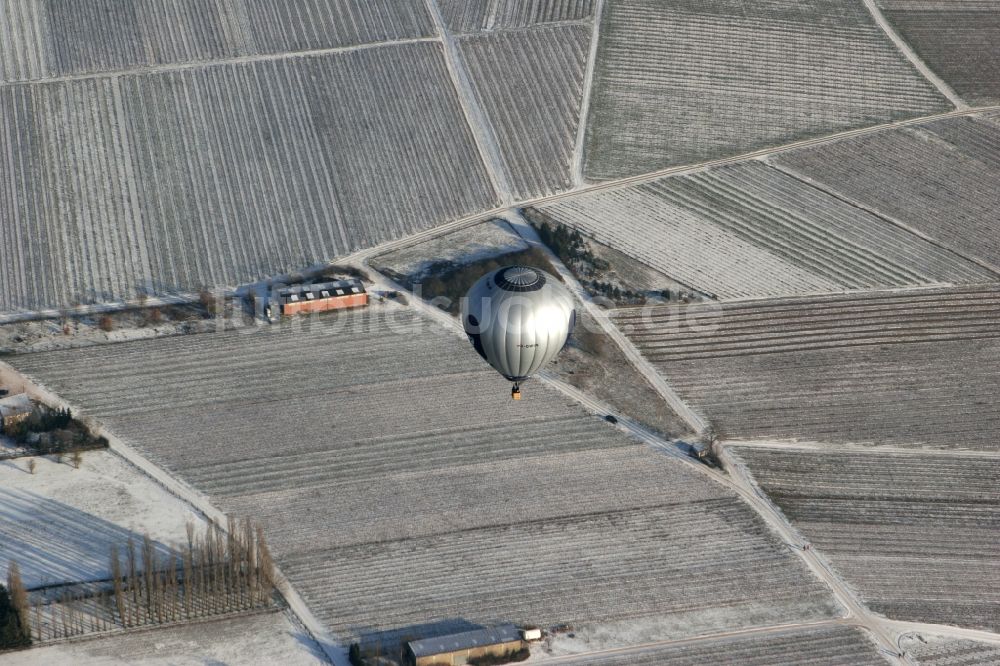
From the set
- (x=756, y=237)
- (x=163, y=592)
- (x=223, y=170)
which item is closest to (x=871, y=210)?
(x=756, y=237)

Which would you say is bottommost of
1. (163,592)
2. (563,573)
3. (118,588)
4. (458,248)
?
(563,573)

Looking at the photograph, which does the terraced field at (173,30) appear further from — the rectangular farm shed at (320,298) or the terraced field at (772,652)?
the terraced field at (772,652)

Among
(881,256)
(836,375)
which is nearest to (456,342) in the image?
(836,375)

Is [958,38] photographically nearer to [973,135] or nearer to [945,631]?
[973,135]

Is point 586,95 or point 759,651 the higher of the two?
point 586,95

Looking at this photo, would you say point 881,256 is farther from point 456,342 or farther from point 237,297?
point 237,297

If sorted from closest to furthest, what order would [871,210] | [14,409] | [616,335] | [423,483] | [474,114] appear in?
[423,483], [14,409], [616,335], [871,210], [474,114]

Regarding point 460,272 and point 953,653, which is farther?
point 460,272
